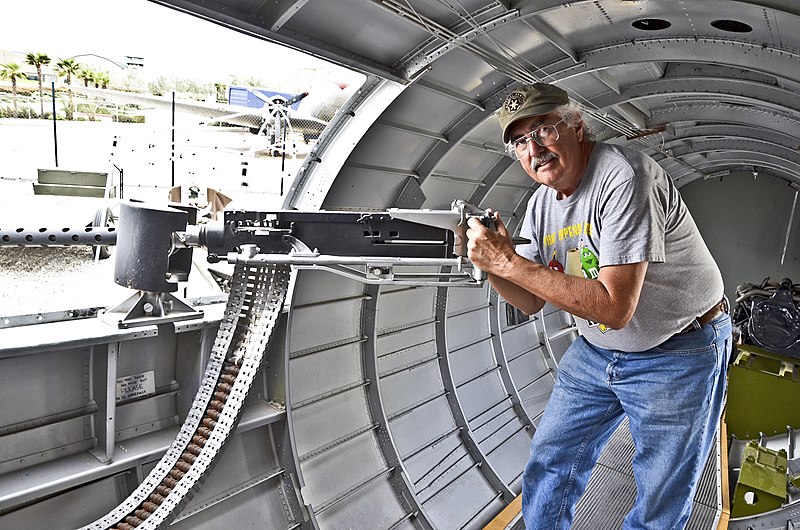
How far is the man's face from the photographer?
232 cm

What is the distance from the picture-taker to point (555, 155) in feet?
7.64

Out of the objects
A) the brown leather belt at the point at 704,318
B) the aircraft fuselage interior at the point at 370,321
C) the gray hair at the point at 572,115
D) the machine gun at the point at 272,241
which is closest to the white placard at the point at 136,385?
the aircraft fuselage interior at the point at 370,321

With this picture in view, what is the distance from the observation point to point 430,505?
6.07 metres

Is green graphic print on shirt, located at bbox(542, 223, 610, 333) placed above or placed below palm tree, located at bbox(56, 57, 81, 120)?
below

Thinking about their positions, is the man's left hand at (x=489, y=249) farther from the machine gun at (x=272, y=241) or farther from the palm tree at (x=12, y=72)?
the palm tree at (x=12, y=72)

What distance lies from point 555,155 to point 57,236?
228cm

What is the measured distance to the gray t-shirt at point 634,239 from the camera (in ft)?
6.96

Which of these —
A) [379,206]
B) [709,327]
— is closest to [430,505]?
[379,206]

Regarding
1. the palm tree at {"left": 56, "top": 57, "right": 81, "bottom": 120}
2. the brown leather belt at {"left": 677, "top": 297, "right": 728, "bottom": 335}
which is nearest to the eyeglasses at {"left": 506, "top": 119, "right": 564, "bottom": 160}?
→ the brown leather belt at {"left": 677, "top": 297, "right": 728, "bottom": 335}

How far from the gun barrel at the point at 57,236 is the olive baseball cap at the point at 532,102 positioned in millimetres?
1882

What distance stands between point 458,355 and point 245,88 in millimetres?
11359

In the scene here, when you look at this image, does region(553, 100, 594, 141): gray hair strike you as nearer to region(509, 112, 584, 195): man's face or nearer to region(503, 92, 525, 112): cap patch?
region(509, 112, 584, 195): man's face

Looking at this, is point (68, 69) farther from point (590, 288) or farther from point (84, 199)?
point (590, 288)

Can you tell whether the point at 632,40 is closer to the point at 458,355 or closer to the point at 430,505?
the point at 458,355
